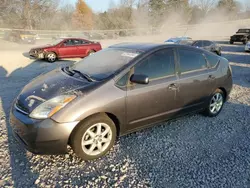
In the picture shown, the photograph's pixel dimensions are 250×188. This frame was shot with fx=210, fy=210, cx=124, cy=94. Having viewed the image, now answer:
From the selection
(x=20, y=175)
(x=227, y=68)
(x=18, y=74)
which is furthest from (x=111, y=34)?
(x=20, y=175)

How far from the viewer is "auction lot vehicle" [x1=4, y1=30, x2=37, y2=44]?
22112 millimetres

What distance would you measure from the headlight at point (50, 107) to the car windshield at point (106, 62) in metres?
0.59

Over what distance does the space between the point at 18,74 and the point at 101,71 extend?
6.37m

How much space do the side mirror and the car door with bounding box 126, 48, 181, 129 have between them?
91 mm

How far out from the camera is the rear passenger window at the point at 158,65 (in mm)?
3307

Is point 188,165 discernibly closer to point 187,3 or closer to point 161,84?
point 161,84

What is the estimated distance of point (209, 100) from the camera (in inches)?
169

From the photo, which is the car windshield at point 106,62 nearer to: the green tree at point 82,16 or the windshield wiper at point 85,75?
the windshield wiper at point 85,75

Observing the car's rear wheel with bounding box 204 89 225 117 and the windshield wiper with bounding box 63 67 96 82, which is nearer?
the windshield wiper with bounding box 63 67 96 82

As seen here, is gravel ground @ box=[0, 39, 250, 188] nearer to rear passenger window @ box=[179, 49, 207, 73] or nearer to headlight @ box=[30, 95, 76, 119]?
headlight @ box=[30, 95, 76, 119]

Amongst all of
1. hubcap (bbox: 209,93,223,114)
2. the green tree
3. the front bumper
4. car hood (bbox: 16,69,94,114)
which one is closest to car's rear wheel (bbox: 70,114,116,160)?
the front bumper

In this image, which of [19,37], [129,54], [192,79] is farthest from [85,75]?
[19,37]

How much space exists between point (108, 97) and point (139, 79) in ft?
1.73

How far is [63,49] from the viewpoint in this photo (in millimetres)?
11930
